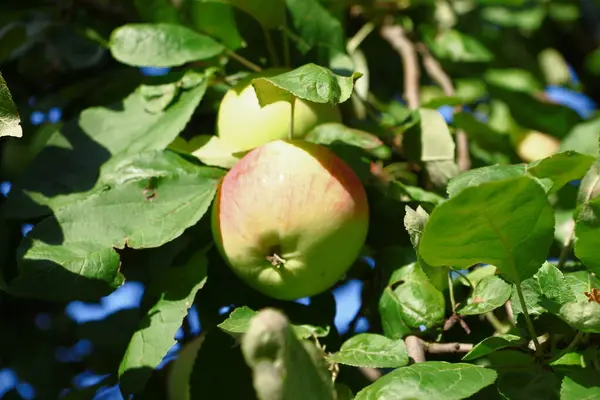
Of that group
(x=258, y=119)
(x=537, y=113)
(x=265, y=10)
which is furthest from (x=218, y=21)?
(x=537, y=113)

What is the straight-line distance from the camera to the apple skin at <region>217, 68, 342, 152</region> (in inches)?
40.2

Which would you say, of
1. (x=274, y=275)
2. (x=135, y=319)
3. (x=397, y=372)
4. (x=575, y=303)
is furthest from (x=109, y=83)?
(x=575, y=303)

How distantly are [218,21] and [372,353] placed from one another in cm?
54

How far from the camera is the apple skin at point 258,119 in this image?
102cm

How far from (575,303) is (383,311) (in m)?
0.29

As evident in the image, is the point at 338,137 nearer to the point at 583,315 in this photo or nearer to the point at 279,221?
the point at 279,221

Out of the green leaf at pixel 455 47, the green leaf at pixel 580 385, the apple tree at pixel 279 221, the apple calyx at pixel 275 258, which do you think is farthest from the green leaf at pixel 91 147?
the green leaf at pixel 455 47

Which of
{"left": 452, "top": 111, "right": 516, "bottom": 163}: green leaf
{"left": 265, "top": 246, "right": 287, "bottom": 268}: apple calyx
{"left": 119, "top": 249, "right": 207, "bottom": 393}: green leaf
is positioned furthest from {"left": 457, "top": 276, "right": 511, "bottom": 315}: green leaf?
{"left": 452, "top": 111, "right": 516, "bottom": 163}: green leaf

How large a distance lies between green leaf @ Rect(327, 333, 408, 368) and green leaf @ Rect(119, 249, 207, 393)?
19 cm

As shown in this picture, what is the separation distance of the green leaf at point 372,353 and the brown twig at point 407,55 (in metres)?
0.68

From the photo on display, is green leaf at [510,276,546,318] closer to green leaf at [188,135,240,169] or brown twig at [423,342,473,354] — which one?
brown twig at [423,342,473,354]

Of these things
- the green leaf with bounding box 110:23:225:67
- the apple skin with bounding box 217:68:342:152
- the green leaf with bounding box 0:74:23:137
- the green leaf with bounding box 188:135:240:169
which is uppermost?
the green leaf with bounding box 0:74:23:137

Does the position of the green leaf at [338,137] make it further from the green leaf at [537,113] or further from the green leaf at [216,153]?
the green leaf at [537,113]

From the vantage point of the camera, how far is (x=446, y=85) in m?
1.59
